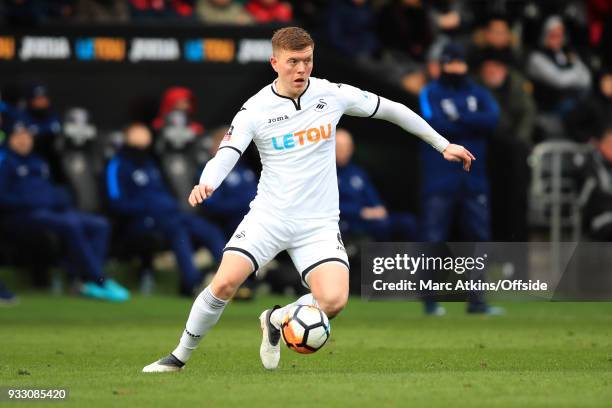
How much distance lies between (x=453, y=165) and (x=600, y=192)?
3622 millimetres

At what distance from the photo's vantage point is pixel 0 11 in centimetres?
1833

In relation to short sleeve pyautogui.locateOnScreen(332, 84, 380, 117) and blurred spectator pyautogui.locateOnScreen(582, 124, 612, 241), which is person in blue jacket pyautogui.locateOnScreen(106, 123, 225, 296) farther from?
short sleeve pyautogui.locateOnScreen(332, 84, 380, 117)

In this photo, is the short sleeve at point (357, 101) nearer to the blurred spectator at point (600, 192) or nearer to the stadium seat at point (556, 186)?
the blurred spectator at point (600, 192)

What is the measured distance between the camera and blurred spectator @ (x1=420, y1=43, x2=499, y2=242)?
14680mm

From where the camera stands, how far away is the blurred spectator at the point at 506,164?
723 inches

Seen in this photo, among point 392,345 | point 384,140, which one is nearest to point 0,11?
point 384,140

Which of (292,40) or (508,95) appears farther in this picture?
(508,95)

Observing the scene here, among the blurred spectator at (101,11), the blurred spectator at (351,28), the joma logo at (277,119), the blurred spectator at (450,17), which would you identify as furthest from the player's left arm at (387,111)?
the blurred spectator at (450,17)

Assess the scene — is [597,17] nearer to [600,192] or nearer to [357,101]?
[600,192]

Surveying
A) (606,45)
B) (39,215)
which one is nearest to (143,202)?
(39,215)

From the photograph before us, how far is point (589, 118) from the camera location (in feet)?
64.9

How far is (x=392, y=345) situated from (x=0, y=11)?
8741 millimetres

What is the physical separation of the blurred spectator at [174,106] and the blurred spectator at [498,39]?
163 inches

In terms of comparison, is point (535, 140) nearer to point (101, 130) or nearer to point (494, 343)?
point (101, 130)
